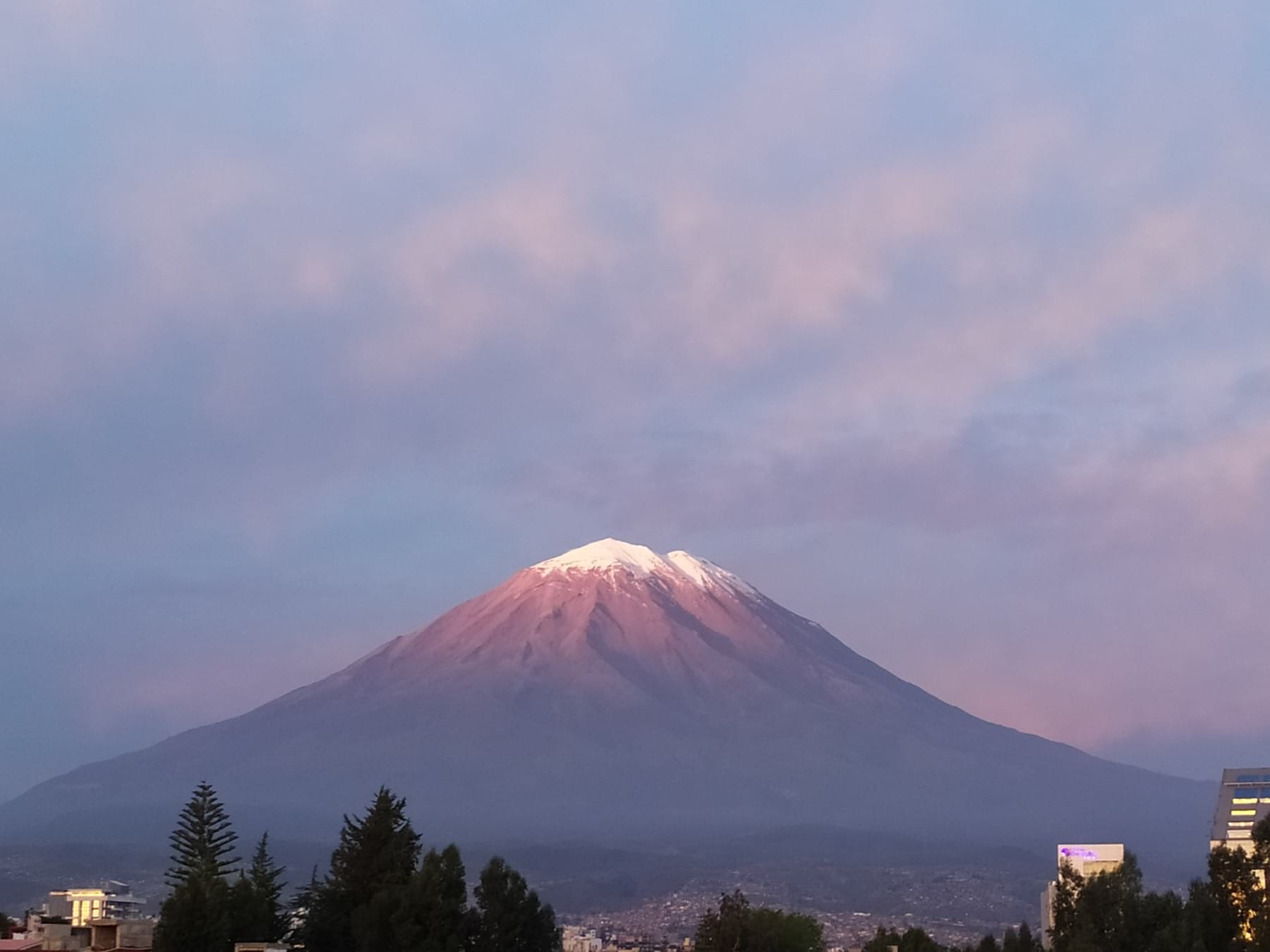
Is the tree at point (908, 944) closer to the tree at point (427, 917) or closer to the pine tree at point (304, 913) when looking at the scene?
the tree at point (427, 917)

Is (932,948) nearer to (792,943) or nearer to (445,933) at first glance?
(792,943)

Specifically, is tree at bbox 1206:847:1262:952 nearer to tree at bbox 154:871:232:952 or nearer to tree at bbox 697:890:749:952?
tree at bbox 697:890:749:952

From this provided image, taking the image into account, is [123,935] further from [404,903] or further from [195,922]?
[404,903]

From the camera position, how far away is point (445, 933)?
87.4m

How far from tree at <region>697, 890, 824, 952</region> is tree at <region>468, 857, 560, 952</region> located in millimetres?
10468

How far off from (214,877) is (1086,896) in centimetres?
3707

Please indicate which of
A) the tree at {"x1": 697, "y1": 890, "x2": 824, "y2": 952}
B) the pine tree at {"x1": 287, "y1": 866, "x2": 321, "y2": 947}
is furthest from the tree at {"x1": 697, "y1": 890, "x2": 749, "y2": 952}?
the pine tree at {"x1": 287, "y1": 866, "x2": 321, "y2": 947}

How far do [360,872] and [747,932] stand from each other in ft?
82.5

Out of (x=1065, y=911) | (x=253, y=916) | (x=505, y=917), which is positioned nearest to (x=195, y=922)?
(x=253, y=916)

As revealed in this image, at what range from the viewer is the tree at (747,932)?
110 metres

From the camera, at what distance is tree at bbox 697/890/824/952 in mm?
110125

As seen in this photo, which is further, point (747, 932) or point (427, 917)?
point (747, 932)

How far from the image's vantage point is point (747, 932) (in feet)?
366

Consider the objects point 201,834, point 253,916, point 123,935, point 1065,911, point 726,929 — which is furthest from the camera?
point 726,929
